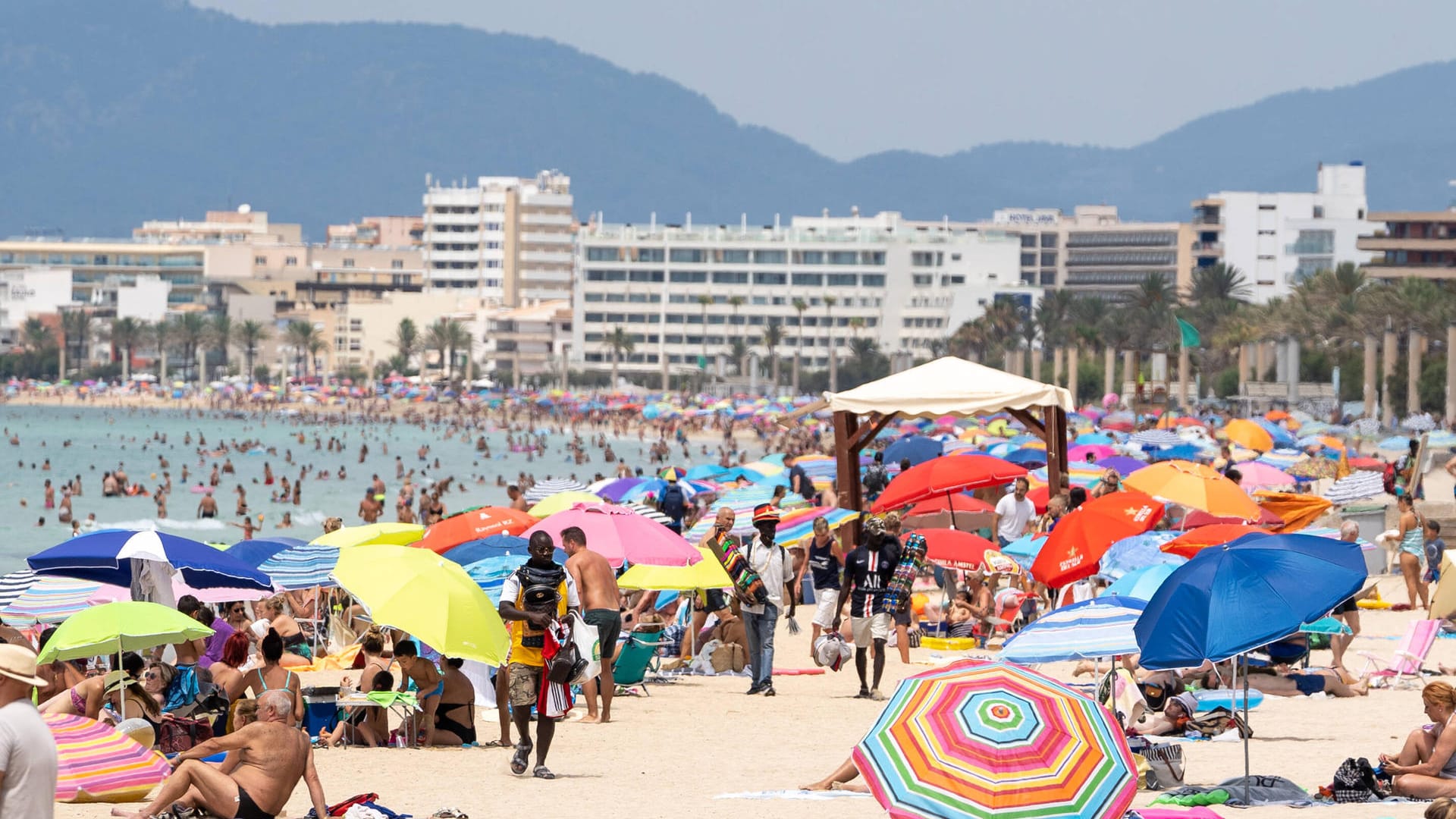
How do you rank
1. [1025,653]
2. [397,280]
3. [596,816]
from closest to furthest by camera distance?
[596,816] < [1025,653] < [397,280]

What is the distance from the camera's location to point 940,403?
18.2 m

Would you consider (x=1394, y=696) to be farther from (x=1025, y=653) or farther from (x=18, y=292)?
(x=18, y=292)

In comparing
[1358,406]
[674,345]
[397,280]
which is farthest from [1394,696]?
[397,280]

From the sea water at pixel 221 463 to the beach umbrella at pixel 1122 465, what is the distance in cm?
1412

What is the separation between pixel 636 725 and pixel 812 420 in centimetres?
6195

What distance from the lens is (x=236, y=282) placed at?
5950 inches

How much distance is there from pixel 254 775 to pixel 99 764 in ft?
3.79

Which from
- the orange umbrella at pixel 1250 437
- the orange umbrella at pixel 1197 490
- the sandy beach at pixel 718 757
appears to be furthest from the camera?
the orange umbrella at pixel 1250 437

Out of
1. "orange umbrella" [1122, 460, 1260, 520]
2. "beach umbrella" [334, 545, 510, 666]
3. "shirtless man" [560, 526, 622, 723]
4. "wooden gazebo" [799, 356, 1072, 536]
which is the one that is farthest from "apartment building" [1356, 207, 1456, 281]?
"beach umbrella" [334, 545, 510, 666]

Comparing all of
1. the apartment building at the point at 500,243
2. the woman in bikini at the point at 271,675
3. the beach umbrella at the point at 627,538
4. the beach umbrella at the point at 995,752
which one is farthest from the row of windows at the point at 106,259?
the beach umbrella at the point at 995,752

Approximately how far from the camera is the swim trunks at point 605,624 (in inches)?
405

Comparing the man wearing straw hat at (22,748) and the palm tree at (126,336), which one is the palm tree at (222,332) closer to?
the palm tree at (126,336)

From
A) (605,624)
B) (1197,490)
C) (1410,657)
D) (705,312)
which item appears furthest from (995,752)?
(705,312)

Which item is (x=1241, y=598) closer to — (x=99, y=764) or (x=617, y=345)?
(x=99, y=764)
